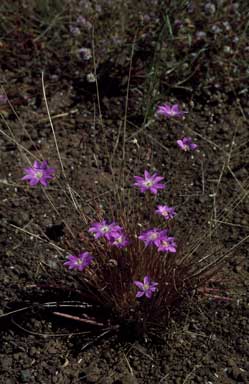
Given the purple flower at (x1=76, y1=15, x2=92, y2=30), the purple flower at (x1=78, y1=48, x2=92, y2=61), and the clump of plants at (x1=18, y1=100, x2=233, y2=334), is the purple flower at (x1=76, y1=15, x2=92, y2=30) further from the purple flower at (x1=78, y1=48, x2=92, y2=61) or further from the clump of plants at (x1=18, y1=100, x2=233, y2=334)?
the clump of plants at (x1=18, y1=100, x2=233, y2=334)

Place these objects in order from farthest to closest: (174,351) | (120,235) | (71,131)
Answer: (71,131)
(174,351)
(120,235)

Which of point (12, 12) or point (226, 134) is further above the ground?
point (12, 12)

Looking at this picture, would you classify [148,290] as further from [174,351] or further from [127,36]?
[127,36]

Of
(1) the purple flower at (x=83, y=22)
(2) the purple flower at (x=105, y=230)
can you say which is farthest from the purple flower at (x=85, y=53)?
(2) the purple flower at (x=105, y=230)

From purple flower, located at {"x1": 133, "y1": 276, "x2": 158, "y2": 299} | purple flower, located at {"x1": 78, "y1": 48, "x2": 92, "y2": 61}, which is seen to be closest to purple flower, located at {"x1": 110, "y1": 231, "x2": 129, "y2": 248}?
purple flower, located at {"x1": 133, "y1": 276, "x2": 158, "y2": 299}

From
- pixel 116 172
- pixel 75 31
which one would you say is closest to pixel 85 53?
pixel 75 31

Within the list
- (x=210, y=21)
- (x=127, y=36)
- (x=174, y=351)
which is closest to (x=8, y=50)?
(x=127, y=36)

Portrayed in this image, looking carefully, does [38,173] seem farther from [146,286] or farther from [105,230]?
[146,286]

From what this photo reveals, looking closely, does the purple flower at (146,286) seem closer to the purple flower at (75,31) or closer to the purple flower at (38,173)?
the purple flower at (38,173)
